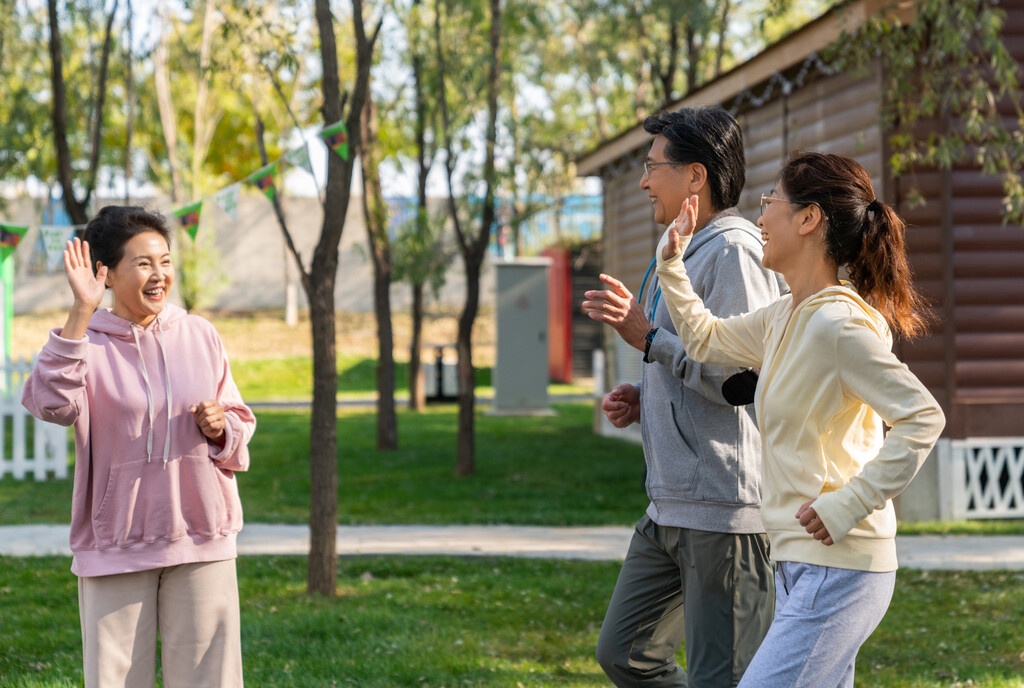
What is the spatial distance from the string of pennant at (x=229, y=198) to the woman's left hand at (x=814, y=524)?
440cm

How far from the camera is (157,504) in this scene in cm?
314

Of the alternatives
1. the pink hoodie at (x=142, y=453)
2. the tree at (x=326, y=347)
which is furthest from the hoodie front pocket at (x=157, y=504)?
the tree at (x=326, y=347)

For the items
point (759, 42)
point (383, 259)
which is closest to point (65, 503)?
point (383, 259)

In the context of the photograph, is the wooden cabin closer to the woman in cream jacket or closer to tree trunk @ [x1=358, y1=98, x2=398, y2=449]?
the woman in cream jacket

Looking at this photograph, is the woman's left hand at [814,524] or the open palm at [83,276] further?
the open palm at [83,276]

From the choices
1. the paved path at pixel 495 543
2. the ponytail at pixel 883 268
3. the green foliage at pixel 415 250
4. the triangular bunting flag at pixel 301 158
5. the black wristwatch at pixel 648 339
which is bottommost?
the paved path at pixel 495 543

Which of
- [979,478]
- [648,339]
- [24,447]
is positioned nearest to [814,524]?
[648,339]

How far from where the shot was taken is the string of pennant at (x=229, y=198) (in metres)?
6.22

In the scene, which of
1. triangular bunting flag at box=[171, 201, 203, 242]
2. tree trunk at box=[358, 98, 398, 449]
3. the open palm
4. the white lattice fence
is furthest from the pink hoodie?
tree trunk at box=[358, 98, 398, 449]

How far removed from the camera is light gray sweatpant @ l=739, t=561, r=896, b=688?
241cm

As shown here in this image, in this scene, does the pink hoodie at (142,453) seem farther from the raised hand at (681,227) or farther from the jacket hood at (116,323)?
the raised hand at (681,227)

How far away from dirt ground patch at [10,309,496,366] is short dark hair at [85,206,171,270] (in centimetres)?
2635

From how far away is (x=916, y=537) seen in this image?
8.41m

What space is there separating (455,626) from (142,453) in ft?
9.71
